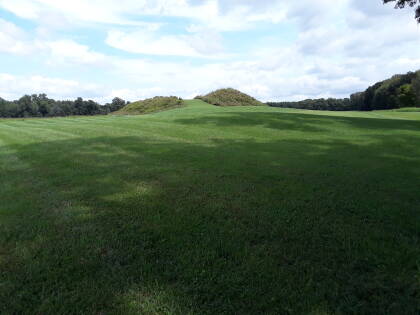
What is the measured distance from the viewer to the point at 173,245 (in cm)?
376

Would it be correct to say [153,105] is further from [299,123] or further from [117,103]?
[117,103]

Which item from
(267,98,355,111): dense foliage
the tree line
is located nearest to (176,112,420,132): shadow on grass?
the tree line

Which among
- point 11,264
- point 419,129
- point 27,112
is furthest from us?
point 27,112

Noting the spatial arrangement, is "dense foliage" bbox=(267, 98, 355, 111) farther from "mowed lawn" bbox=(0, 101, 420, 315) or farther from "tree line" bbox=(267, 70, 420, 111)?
"mowed lawn" bbox=(0, 101, 420, 315)

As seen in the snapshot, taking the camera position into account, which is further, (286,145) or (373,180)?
(286,145)

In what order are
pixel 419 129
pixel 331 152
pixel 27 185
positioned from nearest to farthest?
pixel 27 185, pixel 331 152, pixel 419 129

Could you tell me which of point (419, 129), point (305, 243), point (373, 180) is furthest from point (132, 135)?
point (419, 129)

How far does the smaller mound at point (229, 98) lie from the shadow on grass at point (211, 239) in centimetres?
3553

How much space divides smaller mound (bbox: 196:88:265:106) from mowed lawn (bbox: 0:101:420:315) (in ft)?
114

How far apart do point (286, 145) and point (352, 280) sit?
8.26 m

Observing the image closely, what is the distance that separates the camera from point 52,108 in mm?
96188

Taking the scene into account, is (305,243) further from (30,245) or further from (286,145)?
(286,145)

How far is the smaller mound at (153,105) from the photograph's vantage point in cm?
4224

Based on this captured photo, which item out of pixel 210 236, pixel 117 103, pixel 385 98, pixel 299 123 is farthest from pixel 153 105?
pixel 117 103
